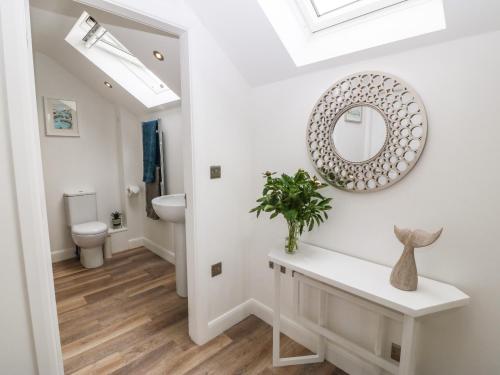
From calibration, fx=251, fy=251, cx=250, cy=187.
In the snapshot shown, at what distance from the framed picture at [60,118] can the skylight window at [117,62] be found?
30.9 inches

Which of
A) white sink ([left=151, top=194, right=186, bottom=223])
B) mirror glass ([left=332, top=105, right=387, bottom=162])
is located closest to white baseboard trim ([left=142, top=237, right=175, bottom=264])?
white sink ([left=151, top=194, right=186, bottom=223])

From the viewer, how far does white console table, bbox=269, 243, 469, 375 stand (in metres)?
1.02

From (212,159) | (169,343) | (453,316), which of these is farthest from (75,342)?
(453,316)

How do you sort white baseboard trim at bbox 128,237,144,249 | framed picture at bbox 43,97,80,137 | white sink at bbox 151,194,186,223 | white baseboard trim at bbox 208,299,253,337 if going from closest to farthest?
white baseboard trim at bbox 208,299,253,337 → white sink at bbox 151,194,186,223 → framed picture at bbox 43,97,80,137 → white baseboard trim at bbox 128,237,144,249

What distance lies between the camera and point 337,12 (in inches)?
57.7

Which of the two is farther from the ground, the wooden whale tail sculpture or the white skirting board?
the wooden whale tail sculpture

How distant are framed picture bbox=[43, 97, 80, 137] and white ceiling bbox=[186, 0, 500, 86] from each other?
7.65ft

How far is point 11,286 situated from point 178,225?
1312 mm

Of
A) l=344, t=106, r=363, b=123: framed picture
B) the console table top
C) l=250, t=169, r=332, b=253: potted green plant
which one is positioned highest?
l=344, t=106, r=363, b=123: framed picture

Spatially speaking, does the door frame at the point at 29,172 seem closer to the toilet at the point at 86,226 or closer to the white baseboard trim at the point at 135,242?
the toilet at the point at 86,226

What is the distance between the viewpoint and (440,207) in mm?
1165

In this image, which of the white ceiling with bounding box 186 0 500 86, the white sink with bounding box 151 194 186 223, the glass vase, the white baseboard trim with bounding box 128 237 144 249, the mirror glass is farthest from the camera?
the white baseboard trim with bounding box 128 237 144 249

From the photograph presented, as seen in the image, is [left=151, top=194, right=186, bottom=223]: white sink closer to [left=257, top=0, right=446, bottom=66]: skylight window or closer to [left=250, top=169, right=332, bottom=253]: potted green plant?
[left=250, top=169, right=332, bottom=253]: potted green plant

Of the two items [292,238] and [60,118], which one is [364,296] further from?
[60,118]
